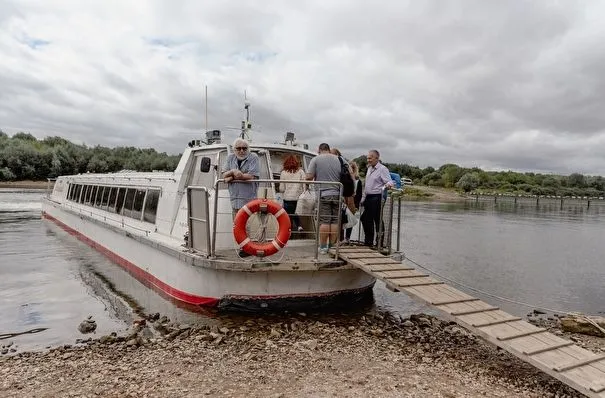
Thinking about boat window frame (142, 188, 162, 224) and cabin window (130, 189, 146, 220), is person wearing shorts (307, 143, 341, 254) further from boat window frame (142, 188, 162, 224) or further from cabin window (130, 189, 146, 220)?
cabin window (130, 189, 146, 220)

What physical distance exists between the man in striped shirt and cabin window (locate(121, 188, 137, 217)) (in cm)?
614

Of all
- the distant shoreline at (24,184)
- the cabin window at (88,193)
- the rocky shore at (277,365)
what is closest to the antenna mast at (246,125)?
the rocky shore at (277,365)

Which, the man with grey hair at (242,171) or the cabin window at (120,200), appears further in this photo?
the cabin window at (120,200)

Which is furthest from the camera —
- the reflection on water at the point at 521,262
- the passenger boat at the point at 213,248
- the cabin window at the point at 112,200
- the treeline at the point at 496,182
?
the treeline at the point at 496,182

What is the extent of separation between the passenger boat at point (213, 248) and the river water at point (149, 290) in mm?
460

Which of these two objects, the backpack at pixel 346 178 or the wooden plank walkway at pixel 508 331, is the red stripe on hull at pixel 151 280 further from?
the backpack at pixel 346 178

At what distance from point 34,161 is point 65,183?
56135 millimetres

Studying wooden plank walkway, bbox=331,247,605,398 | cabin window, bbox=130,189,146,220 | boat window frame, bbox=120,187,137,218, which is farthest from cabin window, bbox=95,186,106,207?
wooden plank walkway, bbox=331,247,605,398

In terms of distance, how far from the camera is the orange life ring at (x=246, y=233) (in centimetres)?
700

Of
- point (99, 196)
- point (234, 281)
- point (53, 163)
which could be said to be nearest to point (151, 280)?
point (234, 281)

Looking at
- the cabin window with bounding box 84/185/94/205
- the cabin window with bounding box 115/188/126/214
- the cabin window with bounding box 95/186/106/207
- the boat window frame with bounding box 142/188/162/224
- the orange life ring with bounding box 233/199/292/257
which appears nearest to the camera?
the orange life ring with bounding box 233/199/292/257

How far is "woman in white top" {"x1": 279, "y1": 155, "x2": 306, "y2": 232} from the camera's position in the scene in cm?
823

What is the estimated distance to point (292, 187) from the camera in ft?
27.1

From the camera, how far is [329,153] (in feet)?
26.0
